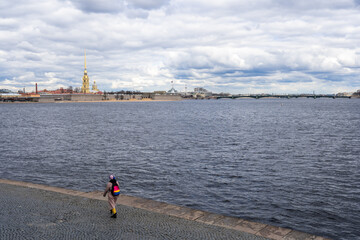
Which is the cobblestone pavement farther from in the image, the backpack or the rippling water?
the rippling water

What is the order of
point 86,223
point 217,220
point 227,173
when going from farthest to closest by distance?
point 227,173, point 217,220, point 86,223

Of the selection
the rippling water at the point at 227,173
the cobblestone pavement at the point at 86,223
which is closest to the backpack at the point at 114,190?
the cobblestone pavement at the point at 86,223

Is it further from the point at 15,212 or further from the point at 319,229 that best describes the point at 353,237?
the point at 15,212

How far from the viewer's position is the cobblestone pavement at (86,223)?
32.8 feet

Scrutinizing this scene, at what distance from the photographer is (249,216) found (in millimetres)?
14484

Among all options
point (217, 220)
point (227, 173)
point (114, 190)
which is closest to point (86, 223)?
point (114, 190)

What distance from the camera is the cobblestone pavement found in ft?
32.8

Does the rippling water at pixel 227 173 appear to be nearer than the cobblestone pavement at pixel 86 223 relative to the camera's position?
No

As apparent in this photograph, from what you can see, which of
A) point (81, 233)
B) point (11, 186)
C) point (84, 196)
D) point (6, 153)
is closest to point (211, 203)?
point (84, 196)

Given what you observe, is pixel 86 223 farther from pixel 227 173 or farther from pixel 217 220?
pixel 227 173

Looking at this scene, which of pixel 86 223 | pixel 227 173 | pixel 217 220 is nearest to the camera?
pixel 86 223

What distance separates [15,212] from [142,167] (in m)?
12.4

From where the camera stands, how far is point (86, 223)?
11.0m

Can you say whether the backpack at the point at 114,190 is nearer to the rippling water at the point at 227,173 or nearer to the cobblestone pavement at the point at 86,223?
the cobblestone pavement at the point at 86,223
